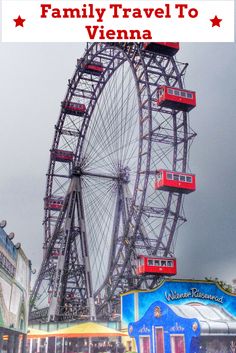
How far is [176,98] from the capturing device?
36312 millimetres

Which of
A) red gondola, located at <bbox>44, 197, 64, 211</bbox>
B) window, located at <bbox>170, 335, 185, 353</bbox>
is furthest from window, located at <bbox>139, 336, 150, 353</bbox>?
red gondola, located at <bbox>44, 197, 64, 211</bbox>

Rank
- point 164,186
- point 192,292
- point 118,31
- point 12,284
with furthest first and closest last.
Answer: point 164,186, point 192,292, point 12,284, point 118,31

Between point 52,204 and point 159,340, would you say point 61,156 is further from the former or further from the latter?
point 159,340

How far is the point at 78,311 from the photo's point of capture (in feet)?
140

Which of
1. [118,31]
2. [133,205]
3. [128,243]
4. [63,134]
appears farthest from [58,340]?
[118,31]

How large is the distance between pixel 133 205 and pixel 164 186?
11.6ft

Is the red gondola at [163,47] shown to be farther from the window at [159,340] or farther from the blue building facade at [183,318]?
the window at [159,340]

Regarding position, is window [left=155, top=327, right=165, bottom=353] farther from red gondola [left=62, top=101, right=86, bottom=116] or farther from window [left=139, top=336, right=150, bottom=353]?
red gondola [left=62, top=101, right=86, bottom=116]

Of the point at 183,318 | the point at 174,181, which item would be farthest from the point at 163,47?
the point at 183,318

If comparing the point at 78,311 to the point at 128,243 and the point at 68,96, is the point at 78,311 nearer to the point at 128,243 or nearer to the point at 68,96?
the point at 128,243

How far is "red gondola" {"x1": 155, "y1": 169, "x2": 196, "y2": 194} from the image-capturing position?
35.2 m

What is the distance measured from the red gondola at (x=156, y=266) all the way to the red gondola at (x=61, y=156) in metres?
18.8

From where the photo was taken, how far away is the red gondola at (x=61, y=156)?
51062 mm

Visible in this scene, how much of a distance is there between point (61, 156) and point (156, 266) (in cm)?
2029
